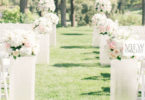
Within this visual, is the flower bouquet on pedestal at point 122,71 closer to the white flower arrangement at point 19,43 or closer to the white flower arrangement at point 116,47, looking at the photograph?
the white flower arrangement at point 116,47

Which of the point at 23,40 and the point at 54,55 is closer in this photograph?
the point at 23,40

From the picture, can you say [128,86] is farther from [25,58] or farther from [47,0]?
[47,0]

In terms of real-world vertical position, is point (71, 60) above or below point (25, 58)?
below

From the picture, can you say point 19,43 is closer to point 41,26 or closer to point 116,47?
point 116,47

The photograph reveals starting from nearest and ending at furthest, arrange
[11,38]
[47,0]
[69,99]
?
[11,38] → [69,99] → [47,0]

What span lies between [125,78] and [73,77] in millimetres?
4520

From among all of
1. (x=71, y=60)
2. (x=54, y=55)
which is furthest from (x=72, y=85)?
(x=54, y=55)

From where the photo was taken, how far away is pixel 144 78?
6895 millimetres

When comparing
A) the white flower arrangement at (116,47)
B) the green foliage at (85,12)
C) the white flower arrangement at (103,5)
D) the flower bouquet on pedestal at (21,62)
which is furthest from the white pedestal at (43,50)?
the green foliage at (85,12)

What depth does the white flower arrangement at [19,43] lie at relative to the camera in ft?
22.5

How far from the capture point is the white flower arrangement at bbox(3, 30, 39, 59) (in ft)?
22.5

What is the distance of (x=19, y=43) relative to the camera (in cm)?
684

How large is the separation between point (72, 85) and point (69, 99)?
1.51 meters

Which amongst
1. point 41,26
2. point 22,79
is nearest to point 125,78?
point 22,79
